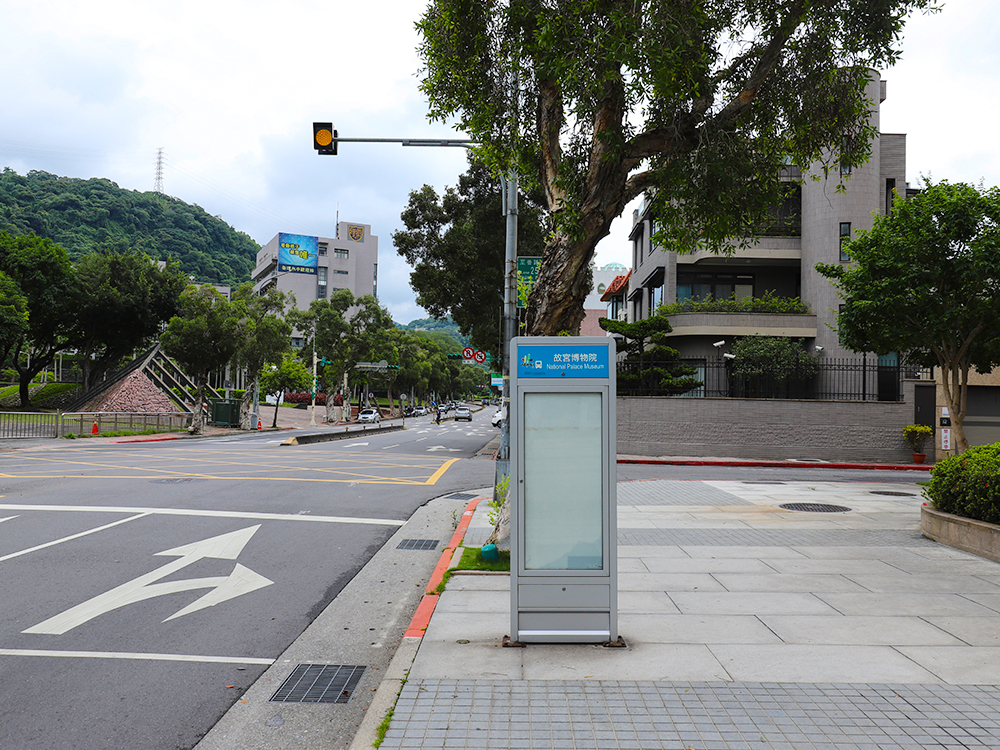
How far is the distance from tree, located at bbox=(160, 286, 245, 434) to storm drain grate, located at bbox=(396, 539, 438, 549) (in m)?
32.6

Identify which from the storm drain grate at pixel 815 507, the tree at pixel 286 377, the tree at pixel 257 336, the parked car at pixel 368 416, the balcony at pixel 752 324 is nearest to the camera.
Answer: the storm drain grate at pixel 815 507

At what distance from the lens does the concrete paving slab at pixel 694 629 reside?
557 cm

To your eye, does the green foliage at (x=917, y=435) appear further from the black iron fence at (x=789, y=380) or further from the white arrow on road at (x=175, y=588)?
the white arrow on road at (x=175, y=588)

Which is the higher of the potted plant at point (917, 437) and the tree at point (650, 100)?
the tree at point (650, 100)

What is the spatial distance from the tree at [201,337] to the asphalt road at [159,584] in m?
22.3

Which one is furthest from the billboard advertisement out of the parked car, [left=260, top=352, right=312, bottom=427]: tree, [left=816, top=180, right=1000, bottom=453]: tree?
[left=816, top=180, right=1000, bottom=453]: tree

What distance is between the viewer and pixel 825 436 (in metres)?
26.7

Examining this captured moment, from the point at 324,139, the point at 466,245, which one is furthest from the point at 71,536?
the point at 466,245

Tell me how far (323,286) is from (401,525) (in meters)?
102

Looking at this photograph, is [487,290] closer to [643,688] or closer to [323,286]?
[643,688]

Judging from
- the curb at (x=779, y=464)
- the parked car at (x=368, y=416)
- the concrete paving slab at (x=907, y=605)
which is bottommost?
the parked car at (x=368, y=416)

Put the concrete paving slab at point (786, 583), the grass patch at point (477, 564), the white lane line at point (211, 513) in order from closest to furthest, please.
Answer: the concrete paving slab at point (786, 583), the grass patch at point (477, 564), the white lane line at point (211, 513)

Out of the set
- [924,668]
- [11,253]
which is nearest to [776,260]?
[924,668]

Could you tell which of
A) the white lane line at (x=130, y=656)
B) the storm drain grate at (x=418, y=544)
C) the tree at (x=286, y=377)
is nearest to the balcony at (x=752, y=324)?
the storm drain grate at (x=418, y=544)
